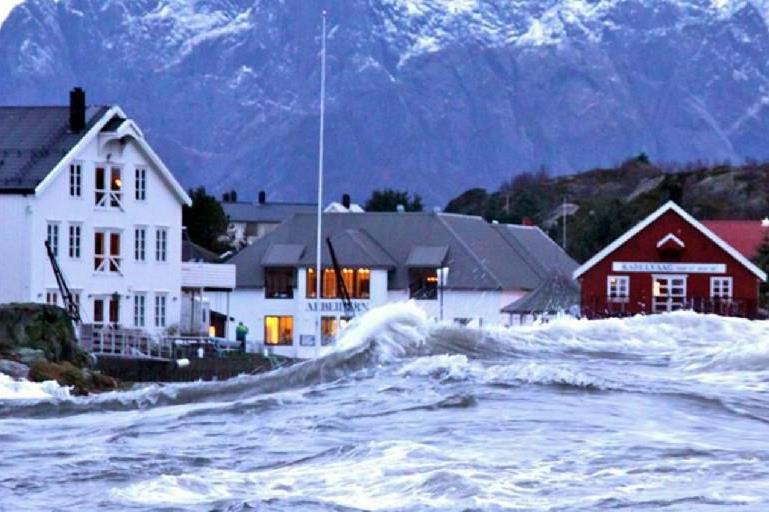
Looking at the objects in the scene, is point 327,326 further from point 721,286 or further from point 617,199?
point 617,199

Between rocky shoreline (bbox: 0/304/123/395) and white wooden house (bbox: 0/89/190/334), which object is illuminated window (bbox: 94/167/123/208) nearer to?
white wooden house (bbox: 0/89/190/334)

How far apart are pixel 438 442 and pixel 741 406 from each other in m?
5.54

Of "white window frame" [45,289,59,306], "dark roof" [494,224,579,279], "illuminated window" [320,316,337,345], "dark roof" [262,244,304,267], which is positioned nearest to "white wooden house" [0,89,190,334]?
"white window frame" [45,289,59,306]

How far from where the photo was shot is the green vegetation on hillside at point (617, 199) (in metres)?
122

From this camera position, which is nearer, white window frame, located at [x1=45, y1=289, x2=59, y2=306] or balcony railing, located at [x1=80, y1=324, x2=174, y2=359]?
balcony railing, located at [x1=80, y1=324, x2=174, y2=359]

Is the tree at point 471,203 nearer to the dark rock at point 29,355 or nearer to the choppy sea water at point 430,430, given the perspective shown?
the dark rock at point 29,355

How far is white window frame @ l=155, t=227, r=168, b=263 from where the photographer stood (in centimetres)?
8088

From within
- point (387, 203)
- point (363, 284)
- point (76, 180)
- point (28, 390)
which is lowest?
point (28, 390)

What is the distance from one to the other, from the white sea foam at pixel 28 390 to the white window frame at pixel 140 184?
115 feet

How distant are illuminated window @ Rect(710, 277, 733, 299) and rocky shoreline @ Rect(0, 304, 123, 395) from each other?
3230cm

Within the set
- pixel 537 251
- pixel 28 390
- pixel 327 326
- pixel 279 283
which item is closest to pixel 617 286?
pixel 327 326

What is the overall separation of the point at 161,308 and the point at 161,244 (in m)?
1.94

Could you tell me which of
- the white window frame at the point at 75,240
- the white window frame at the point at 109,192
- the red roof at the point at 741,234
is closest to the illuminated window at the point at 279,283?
the white window frame at the point at 109,192

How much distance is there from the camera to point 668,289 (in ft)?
301
